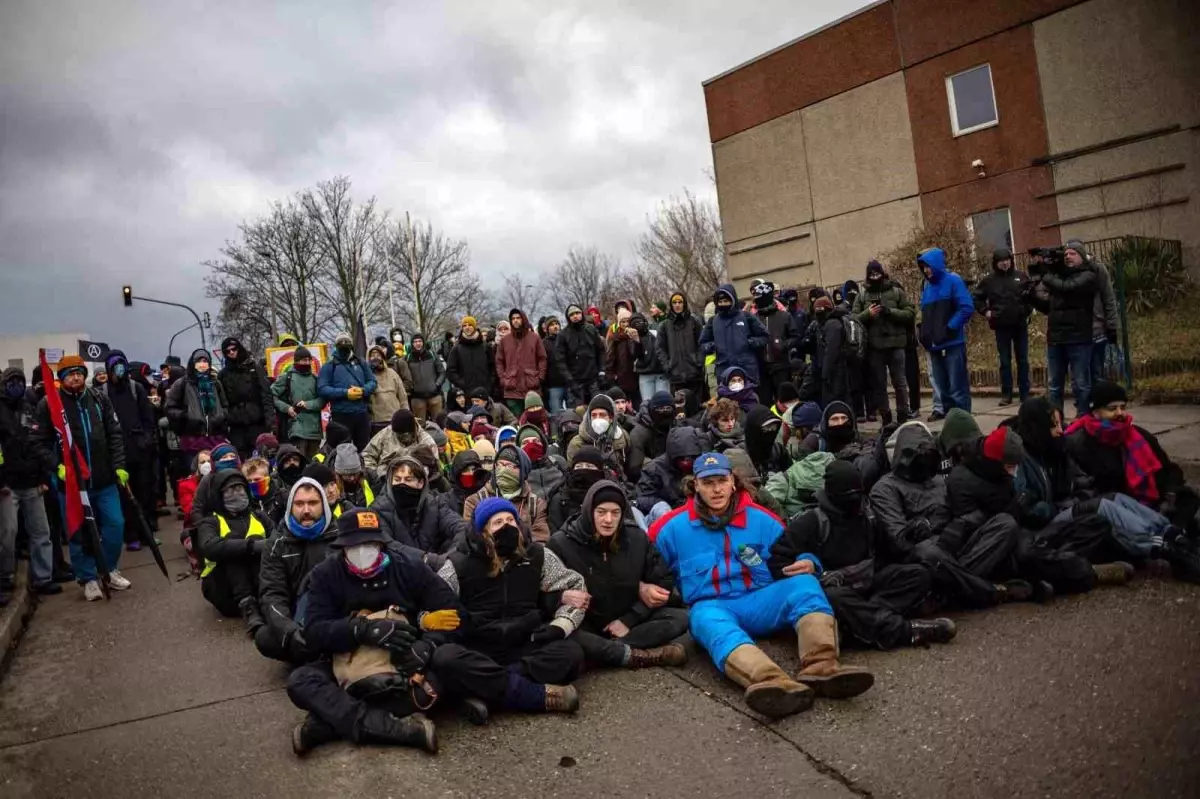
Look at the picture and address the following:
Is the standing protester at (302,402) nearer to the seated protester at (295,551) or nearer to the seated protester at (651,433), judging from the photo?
the seated protester at (651,433)

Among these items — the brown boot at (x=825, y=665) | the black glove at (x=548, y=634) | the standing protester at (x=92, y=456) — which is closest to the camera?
the brown boot at (x=825, y=665)

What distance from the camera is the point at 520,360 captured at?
1280 cm

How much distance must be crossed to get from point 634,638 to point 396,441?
483cm

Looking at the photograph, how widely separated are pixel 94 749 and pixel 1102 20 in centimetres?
2263

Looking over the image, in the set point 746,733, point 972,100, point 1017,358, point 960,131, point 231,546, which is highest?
point 972,100

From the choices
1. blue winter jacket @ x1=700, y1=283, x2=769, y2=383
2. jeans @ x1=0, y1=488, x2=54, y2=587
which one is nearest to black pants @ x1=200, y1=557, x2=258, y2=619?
jeans @ x1=0, y1=488, x2=54, y2=587

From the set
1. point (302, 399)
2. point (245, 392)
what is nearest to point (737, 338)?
point (302, 399)

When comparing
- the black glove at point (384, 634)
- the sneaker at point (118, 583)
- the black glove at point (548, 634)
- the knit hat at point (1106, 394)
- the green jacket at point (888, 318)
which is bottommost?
the black glove at point (548, 634)

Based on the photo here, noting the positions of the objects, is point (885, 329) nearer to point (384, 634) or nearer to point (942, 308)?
point (942, 308)

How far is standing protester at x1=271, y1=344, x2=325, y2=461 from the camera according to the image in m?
11.9

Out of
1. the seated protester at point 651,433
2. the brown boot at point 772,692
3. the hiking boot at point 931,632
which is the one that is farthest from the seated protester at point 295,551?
the hiking boot at point 931,632

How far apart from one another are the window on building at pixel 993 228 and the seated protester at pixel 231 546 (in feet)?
61.6

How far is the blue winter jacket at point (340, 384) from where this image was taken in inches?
465

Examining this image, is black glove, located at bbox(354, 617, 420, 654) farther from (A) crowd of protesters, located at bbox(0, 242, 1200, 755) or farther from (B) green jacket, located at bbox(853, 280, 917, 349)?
(B) green jacket, located at bbox(853, 280, 917, 349)
